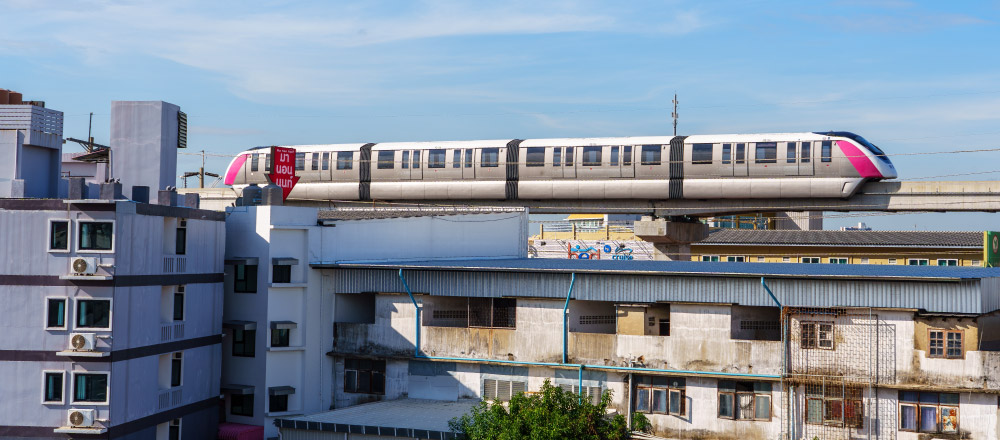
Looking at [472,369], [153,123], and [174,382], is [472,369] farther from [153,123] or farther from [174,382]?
[153,123]

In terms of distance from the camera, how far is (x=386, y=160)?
184ft

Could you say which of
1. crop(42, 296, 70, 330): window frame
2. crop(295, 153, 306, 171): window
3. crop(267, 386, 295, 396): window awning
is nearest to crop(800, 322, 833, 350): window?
crop(267, 386, 295, 396): window awning

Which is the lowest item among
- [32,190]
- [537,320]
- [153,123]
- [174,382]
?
[174,382]

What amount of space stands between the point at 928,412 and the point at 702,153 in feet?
79.4

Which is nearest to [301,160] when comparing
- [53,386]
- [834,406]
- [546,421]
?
[53,386]

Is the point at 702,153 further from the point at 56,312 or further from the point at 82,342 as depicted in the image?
the point at 56,312

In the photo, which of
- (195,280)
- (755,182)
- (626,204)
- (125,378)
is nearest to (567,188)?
(626,204)

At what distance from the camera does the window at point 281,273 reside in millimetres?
30867

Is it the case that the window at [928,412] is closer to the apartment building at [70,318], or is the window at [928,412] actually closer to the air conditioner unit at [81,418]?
the apartment building at [70,318]

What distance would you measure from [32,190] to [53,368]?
245 inches

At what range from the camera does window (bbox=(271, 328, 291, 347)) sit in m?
30.8

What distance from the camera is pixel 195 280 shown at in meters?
29.5

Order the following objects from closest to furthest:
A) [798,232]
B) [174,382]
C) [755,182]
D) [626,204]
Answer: [174,382], [755,182], [626,204], [798,232]

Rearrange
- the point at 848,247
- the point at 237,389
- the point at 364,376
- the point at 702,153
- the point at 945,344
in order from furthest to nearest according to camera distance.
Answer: the point at 848,247 < the point at 702,153 < the point at 364,376 < the point at 237,389 < the point at 945,344
